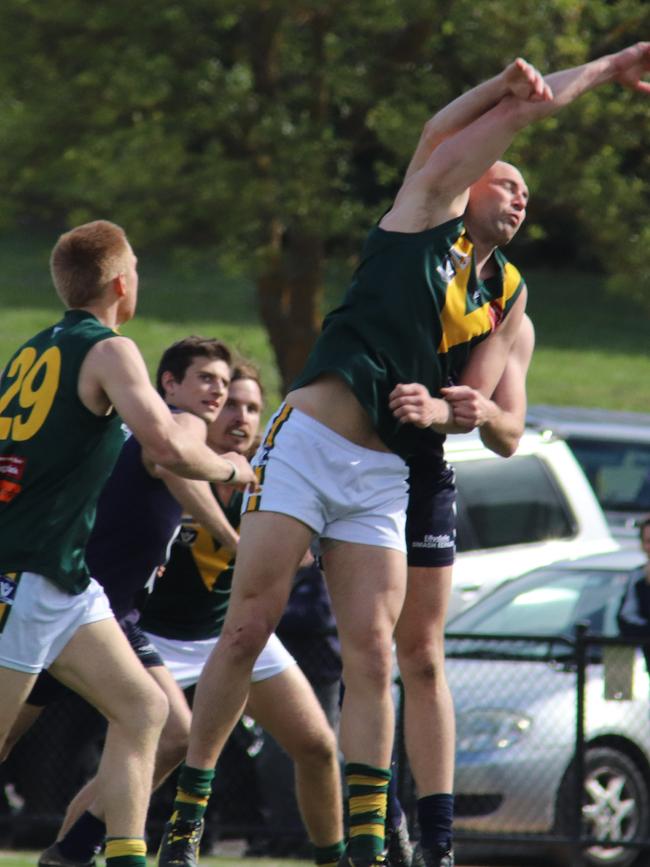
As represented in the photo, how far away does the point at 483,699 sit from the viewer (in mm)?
9289

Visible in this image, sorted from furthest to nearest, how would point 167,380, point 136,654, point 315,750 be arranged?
point 167,380
point 136,654
point 315,750

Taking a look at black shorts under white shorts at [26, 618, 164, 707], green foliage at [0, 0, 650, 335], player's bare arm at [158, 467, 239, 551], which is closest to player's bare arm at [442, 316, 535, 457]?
player's bare arm at [158, 467, 239, 551]

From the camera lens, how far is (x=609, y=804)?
9.23 meters

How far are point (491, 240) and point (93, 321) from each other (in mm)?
1287

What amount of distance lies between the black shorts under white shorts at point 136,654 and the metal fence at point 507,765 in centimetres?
269

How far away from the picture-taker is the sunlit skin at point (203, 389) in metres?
6.45

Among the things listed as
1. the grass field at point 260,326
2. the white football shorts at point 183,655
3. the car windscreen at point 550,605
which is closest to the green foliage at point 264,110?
the car windscreen at point 550,605

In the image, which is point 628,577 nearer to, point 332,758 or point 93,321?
point 332,758

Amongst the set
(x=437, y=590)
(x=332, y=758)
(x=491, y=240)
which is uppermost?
(x=491, y=240)

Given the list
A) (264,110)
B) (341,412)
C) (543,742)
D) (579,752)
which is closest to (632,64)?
(341,412)

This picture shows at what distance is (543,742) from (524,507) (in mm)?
3339

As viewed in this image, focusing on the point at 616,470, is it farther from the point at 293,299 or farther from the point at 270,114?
the point at 270,114

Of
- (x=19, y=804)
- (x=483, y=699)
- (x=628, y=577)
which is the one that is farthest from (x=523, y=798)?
(x=19, y=804)

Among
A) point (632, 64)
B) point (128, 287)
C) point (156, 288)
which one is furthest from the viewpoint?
point (156, 288)
